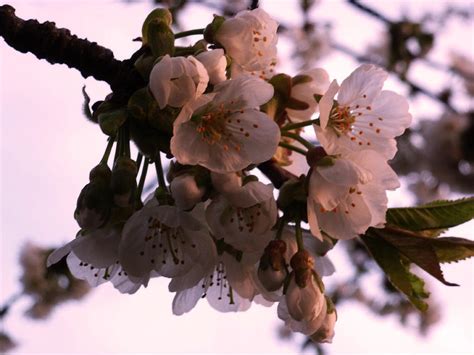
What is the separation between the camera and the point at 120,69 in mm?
1299

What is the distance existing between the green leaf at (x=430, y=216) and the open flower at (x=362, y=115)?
0.58 ft

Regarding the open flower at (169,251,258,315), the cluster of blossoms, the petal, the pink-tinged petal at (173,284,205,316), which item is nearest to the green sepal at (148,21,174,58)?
the cluster of blossoms

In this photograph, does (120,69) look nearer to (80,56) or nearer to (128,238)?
(80,56)

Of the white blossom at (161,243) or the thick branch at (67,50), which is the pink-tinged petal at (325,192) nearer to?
the white blossom at (161,243)

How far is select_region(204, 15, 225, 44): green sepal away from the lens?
4.49 feet

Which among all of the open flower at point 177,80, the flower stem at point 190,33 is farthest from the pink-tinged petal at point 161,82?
the flower stem at point 190,33

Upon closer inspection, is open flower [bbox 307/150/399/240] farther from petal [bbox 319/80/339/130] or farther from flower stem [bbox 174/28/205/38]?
flower stem [bbox 174/28/205/38]

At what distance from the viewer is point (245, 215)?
1249mm

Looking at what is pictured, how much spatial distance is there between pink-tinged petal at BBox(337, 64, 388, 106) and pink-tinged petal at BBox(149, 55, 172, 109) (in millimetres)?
396

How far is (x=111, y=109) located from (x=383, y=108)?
1.95 feet

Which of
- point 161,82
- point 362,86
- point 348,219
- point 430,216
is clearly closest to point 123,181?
point 161,82

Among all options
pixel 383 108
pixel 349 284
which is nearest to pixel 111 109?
pixel 383 108

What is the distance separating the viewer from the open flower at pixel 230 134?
4.08 ft

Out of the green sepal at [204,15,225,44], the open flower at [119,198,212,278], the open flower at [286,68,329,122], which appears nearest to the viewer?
the open flower at [119,198,212,278]
